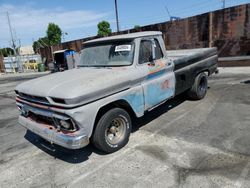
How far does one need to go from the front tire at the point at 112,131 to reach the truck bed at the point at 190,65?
1.95 metres

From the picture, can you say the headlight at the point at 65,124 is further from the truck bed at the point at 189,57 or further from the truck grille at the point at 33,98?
the truck bed at the point at 189,57

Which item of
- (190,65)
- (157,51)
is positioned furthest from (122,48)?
(190,65)

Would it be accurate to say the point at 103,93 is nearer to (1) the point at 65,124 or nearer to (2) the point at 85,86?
(2) the point at 85,86

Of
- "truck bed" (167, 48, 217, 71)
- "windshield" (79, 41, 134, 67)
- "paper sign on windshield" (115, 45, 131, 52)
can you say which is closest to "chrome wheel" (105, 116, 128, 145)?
"windshield" (79, 41, 134, 67)

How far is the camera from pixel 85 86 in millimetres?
3613

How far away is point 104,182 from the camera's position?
336 cm

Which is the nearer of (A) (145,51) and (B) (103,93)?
(B) (103,93)

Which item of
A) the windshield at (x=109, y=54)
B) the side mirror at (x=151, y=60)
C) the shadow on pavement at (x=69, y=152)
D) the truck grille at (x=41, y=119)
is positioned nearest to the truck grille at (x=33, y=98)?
the truck grille at (x=41, y=119)

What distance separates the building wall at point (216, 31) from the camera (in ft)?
40.8

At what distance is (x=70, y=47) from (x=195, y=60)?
22.5 metres

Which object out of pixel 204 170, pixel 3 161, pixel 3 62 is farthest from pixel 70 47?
pixel 204 170

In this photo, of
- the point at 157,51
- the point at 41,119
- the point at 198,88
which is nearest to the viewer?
the point at 41,119

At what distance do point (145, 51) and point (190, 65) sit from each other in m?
1.86

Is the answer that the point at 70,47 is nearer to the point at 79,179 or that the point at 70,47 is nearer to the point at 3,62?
the point at 3,62
